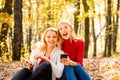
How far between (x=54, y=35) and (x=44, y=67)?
638 millimetres

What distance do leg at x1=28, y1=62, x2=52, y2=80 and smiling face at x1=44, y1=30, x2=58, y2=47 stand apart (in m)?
0.49

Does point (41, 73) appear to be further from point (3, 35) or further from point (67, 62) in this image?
point (3, 35)

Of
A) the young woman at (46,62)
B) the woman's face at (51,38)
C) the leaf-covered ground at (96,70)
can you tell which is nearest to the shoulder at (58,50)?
the young woman at (46,62)

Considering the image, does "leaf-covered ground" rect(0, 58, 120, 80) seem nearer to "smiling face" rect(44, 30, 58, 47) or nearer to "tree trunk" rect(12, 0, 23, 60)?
"tree trunk" rect(12, 0, 23, 60)

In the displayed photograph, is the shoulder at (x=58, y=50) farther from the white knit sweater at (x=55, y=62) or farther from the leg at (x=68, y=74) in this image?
the leg at (x=68, y=74)

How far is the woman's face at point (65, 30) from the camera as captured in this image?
5357 millimetres

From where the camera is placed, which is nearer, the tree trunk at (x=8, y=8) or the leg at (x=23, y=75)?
the leg at (x=23, y=75)

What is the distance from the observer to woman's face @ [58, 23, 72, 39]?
5357 millimetres

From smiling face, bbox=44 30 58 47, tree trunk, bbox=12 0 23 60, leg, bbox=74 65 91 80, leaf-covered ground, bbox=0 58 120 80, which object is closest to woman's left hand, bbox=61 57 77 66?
leg, bbox=74 65 91 80

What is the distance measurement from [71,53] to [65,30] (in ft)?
1.55

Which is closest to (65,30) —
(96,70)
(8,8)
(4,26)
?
(96,70)

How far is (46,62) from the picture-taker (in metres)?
5.23

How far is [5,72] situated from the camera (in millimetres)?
9531

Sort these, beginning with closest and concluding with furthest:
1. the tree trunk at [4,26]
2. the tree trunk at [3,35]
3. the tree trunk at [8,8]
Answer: the tree trunk at [8,8]
the tree trunk at [4,26]
the tree trunk at [3,35]
